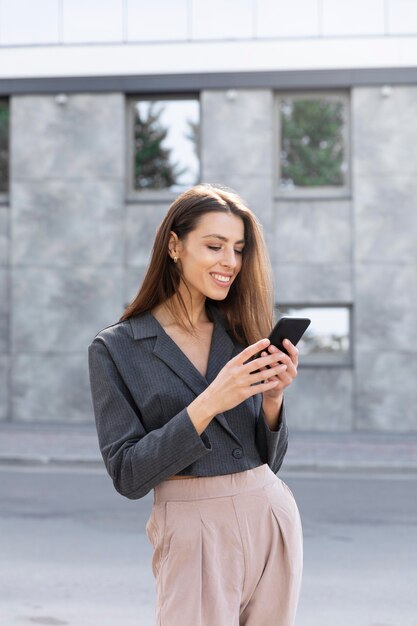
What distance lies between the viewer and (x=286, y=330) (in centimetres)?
208

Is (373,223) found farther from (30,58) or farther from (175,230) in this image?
(175,230)

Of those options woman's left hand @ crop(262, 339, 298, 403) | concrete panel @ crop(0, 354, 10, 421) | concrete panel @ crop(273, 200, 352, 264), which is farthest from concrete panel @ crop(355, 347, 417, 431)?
woman's left hand @ crop(262, 339, 298, 403)

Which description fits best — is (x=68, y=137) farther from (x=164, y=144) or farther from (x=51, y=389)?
(x=51, y=389)

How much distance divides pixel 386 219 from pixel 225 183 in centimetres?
290

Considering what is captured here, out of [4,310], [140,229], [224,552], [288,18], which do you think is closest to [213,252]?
[224,552]

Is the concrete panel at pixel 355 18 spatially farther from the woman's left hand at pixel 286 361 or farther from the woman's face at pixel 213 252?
the woman's left hand at pixel 286 361

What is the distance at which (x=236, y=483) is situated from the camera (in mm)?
2203

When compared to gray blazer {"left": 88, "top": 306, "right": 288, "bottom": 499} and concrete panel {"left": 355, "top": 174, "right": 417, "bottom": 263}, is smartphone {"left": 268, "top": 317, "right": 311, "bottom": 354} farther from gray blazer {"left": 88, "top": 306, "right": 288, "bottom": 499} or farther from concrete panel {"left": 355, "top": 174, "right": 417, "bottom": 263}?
concrete panel {"left": 355, "top": 174, "right": 417, "bottom": 263}

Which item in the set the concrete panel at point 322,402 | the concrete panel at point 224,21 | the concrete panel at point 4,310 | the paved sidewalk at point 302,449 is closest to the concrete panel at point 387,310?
the concrete panel at point 322,402

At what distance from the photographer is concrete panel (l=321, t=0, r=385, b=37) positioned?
1745cm

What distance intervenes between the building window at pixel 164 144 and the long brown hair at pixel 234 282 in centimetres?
1600

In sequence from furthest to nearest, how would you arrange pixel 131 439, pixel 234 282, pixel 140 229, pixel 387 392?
1. pixel 140 229
2. pixel 387 392
3. pixel 234 282
4. pixel 131 439

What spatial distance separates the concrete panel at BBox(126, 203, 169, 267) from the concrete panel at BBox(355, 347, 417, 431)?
4.32 metres

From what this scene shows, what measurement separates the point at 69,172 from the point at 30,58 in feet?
7.26
